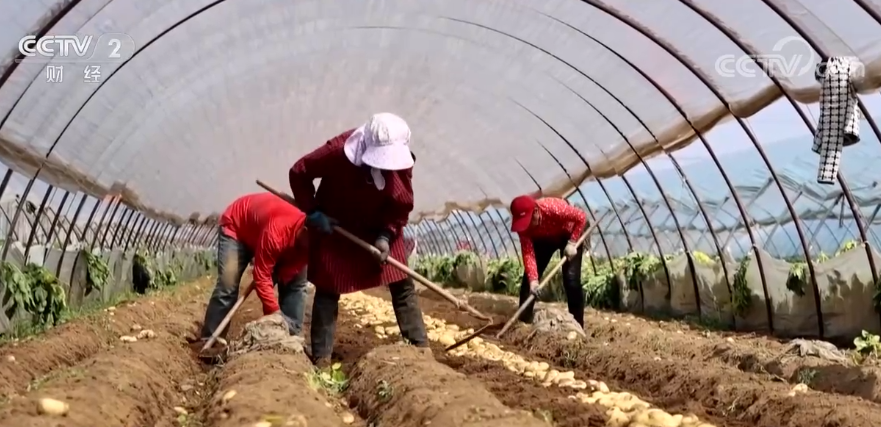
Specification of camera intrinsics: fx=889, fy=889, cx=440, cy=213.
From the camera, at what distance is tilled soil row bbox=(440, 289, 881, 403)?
220 inches

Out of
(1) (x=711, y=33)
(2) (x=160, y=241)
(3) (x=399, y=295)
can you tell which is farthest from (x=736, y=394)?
(2) (x=160, y=241)

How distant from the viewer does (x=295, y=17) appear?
11.4 metres

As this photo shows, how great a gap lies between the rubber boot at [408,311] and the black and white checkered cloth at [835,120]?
2.96m

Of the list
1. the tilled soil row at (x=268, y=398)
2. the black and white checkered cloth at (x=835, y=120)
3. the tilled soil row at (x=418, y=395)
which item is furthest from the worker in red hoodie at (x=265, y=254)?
the black and white checkered cloth at (x=835, y=120)

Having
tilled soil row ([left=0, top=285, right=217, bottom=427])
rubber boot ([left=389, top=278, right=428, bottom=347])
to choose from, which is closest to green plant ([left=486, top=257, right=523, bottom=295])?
tilled soil row ([left=0, top=285, right=217, bottom=427])

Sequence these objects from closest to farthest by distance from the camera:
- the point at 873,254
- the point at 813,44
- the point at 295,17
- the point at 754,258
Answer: the point at 813,44 < the point at 873,254 < the point at 754,258 < the point at 295,17

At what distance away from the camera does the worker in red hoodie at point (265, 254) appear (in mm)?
6598

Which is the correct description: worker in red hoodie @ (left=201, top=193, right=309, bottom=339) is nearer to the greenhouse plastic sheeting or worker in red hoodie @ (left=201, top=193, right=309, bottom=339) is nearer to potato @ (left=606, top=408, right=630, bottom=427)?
the greenhouse plastic sheeting

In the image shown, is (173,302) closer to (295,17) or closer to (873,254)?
(295,17)

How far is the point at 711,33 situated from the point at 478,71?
15.5ft

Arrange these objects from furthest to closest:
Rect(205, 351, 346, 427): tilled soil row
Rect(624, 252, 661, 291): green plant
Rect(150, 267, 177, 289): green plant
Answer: Rect(150, 267, 177, 289): green plant, Rect(624, 252, 661, 291): green plant, Rect(205, 351, 346, 427): tilled soil row

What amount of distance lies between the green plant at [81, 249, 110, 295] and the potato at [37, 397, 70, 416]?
971 centimetres

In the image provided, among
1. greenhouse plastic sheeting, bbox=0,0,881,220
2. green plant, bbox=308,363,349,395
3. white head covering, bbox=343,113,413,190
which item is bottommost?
green plant, bbox=308,363,349,395

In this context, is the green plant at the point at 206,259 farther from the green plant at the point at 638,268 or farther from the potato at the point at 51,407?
the potato at the point at 51,407
